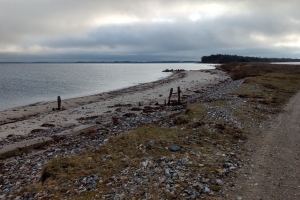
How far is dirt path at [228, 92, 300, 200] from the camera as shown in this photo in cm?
790

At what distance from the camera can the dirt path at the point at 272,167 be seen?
7902mm

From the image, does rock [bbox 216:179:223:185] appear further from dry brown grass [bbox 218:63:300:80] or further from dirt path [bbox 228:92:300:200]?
dry brown grass [bbox 218:63:300:80]

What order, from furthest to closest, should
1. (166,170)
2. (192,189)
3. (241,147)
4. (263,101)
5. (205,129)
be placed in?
(263,101), (205,129), (241,147), (166,170), (192,189)

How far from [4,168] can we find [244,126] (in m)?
12.9

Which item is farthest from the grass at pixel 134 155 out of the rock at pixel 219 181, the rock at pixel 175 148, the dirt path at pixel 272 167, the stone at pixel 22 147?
the stone at pixel 22 147

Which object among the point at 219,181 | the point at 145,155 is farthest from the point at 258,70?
the point at 219,181

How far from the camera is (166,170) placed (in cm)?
934

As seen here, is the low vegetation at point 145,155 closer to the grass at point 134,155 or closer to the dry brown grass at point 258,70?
the grass at point 134,155

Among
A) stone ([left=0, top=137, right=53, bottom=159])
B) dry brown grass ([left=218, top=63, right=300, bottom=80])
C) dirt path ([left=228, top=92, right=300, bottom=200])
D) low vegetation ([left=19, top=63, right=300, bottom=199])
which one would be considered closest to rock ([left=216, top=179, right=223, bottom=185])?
low vegetation ([left=19, top=63, right=300, bottom=199])

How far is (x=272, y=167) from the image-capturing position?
9.71 meters

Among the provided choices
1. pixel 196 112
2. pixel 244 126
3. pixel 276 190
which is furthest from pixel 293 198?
pixel 196 112

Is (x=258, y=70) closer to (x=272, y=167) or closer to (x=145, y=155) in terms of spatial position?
(x=272, y=167)

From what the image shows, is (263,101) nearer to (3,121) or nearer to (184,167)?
(184,167)

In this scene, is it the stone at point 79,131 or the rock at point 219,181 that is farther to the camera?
the stone at point 79,131
